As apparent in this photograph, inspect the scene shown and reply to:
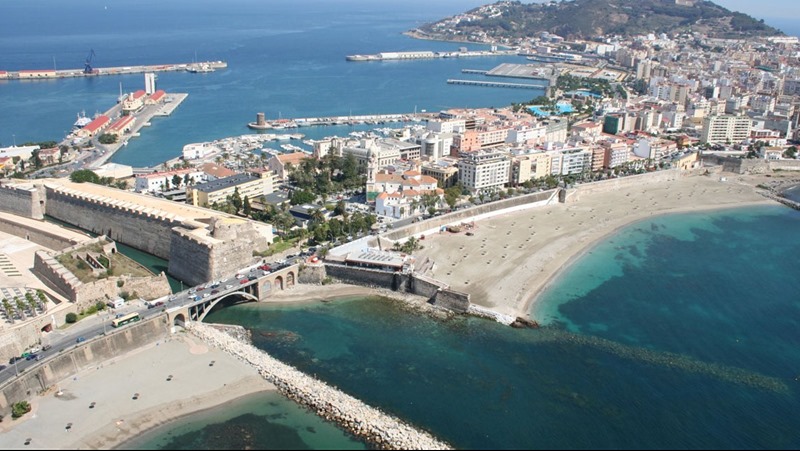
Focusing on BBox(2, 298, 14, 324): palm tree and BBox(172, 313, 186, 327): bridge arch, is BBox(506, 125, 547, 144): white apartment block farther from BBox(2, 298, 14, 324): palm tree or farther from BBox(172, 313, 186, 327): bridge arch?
BBox(2, 298, 14, 324): palm tree

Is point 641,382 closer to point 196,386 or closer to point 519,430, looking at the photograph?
point 519,430

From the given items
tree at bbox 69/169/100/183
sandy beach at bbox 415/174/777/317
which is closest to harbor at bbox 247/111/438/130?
tree at bbox 69/169/100/183

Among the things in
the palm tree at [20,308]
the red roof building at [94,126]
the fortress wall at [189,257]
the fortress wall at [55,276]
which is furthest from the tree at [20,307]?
the red roof building at [94,126]

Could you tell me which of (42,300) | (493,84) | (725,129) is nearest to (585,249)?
(42,300)

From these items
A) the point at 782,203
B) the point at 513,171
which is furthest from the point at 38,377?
the point at 782,203

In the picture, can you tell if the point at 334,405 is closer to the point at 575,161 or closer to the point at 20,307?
the point at 20,307

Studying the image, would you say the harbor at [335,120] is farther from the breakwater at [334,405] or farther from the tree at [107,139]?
the breakwater at [334,405]
